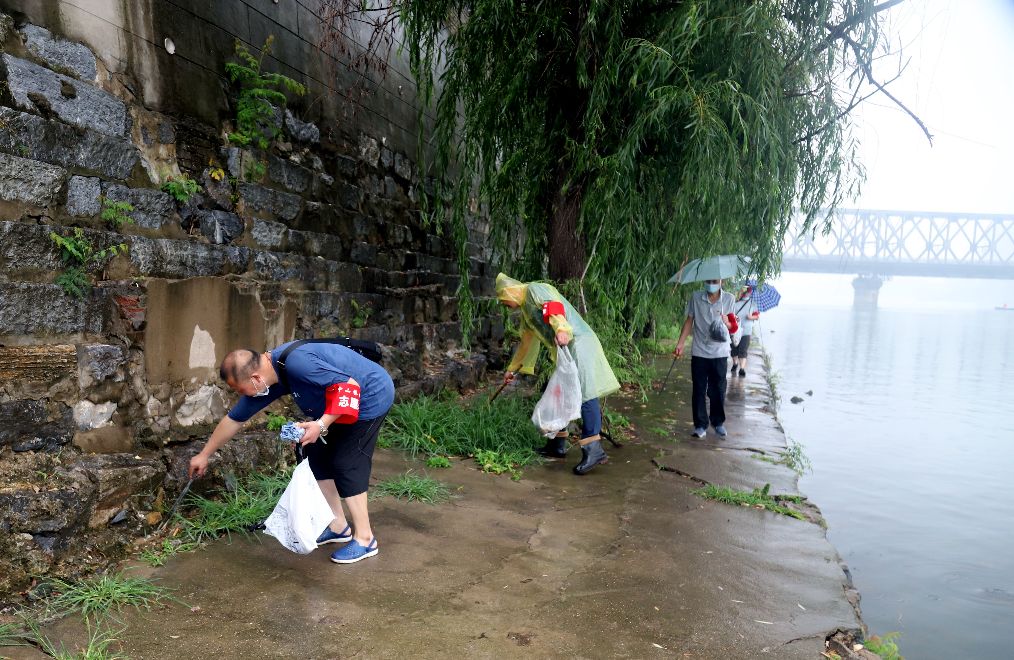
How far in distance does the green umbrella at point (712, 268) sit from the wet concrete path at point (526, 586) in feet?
7.34

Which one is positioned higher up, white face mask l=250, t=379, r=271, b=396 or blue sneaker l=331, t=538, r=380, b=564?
white face mask l=250, t=379, r=271, b=396

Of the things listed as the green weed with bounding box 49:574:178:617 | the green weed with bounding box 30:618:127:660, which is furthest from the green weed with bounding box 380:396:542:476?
the green weed with bounding box 30:618:127:660

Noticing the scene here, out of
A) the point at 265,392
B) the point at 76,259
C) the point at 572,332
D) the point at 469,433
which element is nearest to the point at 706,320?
the point at 572,332

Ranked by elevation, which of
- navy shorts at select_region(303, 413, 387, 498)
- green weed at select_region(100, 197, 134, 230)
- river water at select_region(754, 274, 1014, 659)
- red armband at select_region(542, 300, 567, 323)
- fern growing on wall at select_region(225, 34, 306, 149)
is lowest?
river water at select_region(754, 274, 1014, 659)

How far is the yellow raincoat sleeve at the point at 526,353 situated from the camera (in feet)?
17.8

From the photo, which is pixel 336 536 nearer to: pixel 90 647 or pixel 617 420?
pixel 90 647

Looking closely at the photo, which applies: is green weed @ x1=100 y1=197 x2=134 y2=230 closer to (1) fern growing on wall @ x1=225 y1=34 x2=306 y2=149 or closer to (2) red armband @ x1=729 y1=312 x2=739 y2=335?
(1) fern growing on wall @ x1=225 y1=34 x2=306 y2=149

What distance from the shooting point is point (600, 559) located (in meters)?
3.65

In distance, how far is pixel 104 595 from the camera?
2.90 m

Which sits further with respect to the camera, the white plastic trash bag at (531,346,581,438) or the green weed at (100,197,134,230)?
the white plastic trash bag at (531,346,581,438)

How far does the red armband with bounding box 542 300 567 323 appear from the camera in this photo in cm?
494

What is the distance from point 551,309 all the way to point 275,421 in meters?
2.01

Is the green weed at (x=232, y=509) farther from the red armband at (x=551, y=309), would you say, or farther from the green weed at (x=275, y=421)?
the red armband at (x=551, y=309)

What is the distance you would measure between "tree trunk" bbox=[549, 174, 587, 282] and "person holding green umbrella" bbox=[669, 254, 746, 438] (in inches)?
41.8
